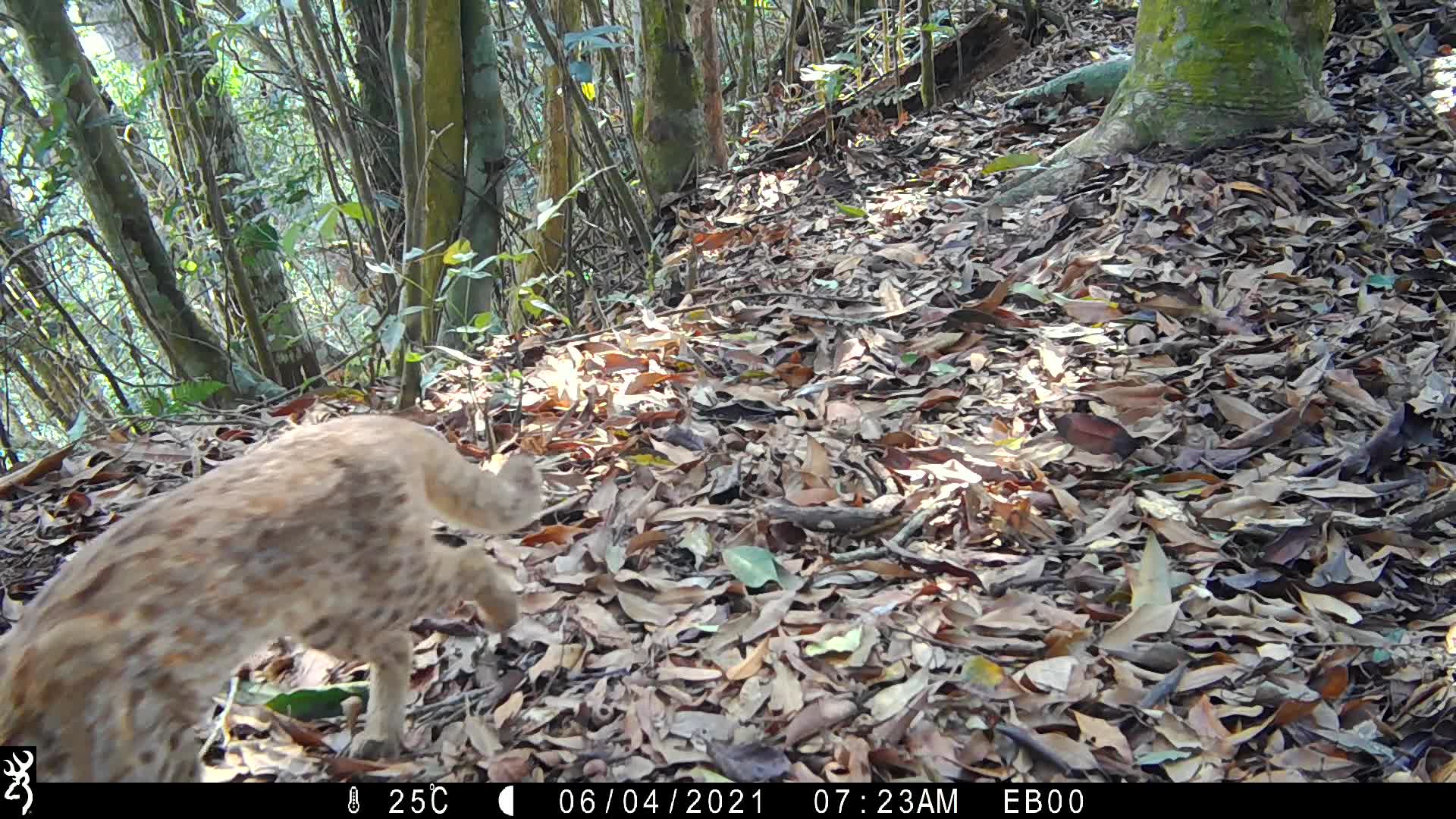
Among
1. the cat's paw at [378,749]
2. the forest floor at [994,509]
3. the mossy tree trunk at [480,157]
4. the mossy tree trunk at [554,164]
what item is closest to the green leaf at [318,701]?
the forest floor at [994,509]

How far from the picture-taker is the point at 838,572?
2.86 meters

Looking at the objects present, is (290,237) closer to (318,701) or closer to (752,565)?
(318,701)

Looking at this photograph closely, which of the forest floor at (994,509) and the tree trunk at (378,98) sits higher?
the tree trunk at (378,98)

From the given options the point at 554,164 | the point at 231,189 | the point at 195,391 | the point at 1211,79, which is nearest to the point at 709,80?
the point at 554,164

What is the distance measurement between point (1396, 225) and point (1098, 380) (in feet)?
5.84

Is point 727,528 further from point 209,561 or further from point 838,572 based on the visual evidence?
point 209,561

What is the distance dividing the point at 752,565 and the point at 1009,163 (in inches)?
141

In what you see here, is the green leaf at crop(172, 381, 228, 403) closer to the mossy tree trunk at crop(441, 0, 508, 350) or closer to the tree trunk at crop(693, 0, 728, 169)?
the mossy tree trunk at crop(441, 0, 508, 350)
